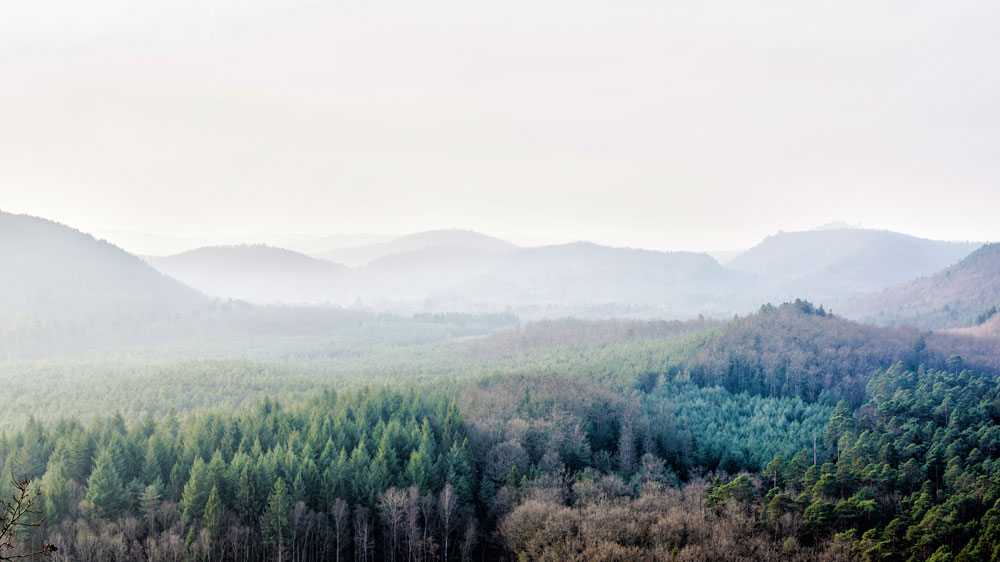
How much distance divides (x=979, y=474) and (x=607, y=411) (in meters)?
36.9

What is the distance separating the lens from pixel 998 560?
42062mm

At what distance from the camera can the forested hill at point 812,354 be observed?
105 m

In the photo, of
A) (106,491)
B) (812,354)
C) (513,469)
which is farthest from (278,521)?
(812,354)

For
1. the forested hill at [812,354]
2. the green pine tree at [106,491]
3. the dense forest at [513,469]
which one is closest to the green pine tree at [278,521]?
the dense forest at [513,469]

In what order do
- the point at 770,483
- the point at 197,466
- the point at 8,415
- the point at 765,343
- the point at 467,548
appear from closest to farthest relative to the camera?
the point at 197,466, the point at 467,548, the point at 770,483, the point at 8,415, the point at 765,343

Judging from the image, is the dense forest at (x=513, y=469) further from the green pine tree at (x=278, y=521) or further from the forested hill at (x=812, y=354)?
the forested hill at (x=812, y=354)

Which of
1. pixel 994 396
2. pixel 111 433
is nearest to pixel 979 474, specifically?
pixel 994 396

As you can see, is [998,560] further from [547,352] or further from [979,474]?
[547,352]

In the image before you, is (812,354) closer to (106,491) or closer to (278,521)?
(278,521)

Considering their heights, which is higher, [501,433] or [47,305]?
[47,305]

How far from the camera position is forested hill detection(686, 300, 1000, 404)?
104625 millimetres

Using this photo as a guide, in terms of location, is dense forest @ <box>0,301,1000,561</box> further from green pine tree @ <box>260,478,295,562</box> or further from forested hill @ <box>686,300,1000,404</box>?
forested hill @ <box>686,300,1000,404</box>

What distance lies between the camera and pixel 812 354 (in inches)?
4353

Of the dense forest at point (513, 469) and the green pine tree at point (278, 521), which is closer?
the dense forest at point (513, 469)
